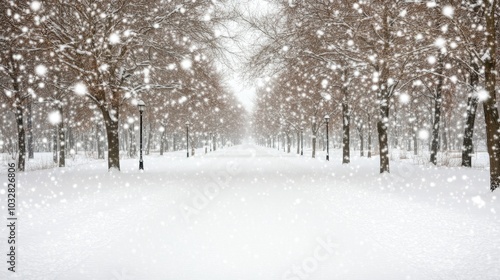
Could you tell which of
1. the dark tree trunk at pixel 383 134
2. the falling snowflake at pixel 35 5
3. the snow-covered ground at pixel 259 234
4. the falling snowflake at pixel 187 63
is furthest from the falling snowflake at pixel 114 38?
the dark tree trunk at pixel 383 134

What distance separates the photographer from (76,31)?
664 inches

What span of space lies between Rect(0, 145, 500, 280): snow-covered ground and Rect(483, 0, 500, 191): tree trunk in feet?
2.34

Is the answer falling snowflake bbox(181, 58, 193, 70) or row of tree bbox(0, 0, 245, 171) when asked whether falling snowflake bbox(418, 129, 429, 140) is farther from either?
falling snowflake bbox(181, 58, 193, 70)

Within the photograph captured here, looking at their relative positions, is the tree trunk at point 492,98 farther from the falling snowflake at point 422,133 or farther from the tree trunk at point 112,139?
the falling snowflake at point 422,133

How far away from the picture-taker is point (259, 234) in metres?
6.58

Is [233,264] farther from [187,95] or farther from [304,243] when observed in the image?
[187,95]

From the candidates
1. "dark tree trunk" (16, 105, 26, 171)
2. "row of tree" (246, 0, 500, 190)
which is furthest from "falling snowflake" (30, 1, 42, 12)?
"row of tree" (246, 0, 500, 190)

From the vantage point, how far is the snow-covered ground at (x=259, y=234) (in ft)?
16.1

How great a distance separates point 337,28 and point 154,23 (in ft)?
28.2

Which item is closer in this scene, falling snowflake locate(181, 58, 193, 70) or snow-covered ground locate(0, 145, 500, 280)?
snow-covered ground locate(0, 145, 500, 280)

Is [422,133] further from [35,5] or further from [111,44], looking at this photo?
[35,5]

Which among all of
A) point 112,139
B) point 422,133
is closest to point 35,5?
point 112,139

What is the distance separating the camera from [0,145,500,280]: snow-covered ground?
4902 millimetres

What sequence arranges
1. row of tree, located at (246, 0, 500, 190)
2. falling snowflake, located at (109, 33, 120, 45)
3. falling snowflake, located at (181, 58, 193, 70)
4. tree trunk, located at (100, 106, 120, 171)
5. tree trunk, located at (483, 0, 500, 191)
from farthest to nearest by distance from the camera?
tree trunk, located at (100, 106, 120, 171)
falling snowflake, located at (181, 58, 193, 70)
falling snowflake, located at (109, 33, 120, 45)
row of tree, located at (246, 0, 500, 190)
tree trunk, located at (483, 0, 500, 191)
